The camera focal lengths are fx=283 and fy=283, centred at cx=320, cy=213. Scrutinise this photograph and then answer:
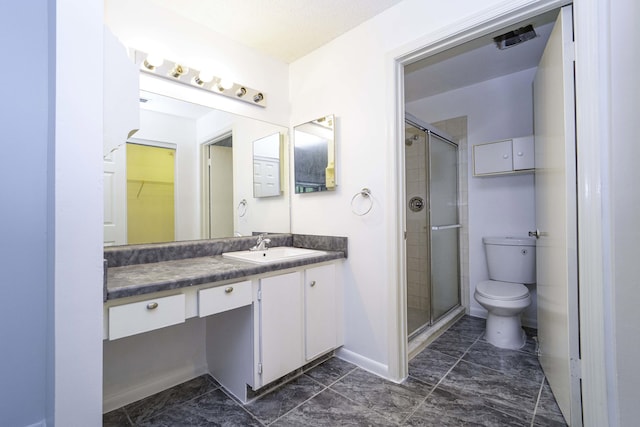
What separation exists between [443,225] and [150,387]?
2.53 meters

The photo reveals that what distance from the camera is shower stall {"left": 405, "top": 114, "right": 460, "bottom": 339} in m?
2.37

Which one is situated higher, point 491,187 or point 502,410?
point 491,187

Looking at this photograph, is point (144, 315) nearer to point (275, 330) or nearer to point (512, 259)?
point (275, 330)

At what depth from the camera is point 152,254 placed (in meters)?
1.63

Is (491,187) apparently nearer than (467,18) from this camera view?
No

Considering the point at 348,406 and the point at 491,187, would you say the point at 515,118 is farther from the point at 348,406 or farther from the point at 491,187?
the point at 348,406

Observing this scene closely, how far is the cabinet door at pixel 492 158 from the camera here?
244 cm

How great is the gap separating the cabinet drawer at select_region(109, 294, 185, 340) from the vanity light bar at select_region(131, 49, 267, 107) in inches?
48.4

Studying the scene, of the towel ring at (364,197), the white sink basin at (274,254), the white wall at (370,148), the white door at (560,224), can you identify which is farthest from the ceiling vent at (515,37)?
the white sink basin at (274,254)

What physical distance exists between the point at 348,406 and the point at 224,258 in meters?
1.09

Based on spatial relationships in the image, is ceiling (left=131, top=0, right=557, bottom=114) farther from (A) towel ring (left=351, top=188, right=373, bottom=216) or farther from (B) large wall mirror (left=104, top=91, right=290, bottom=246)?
(A) towel ring (left=351, top=188, right=373, bottom=216)
